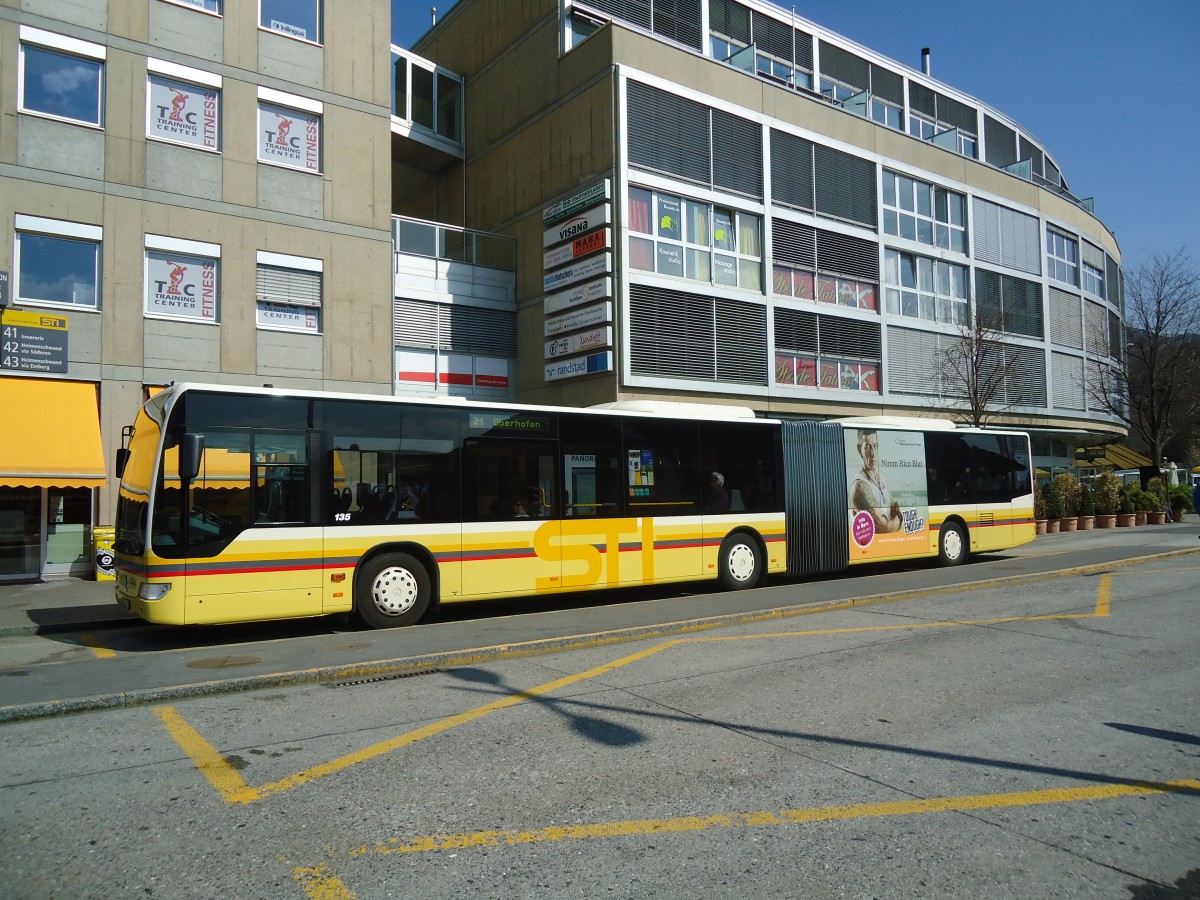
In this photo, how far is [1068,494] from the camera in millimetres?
28828

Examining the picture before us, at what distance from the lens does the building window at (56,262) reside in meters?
16.4

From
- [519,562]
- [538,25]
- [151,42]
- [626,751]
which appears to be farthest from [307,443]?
[538,25]

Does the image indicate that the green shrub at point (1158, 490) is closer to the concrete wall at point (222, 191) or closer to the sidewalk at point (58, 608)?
the concrete wall at point (222, 191)

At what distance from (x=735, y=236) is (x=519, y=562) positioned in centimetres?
1592

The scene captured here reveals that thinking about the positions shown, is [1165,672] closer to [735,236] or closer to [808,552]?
[808,552]

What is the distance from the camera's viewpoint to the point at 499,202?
26266mm

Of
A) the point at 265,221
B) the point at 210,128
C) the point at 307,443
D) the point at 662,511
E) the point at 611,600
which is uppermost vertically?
the point at 210,128

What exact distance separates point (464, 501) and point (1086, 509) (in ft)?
84.0

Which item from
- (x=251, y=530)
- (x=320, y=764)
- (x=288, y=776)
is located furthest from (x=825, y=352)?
(x=288, y=776)

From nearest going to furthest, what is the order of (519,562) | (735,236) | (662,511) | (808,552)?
(519,562), (662,511), (808,552), (735,236)

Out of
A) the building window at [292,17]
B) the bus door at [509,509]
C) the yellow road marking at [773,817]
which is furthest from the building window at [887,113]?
the yellow road marking at [773,817]

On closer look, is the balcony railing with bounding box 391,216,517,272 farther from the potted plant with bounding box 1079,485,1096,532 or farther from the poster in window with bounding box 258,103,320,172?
the potted plant with bounding box 1079,485,1096,532

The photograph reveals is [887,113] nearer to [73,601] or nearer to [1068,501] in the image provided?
[1068,501]

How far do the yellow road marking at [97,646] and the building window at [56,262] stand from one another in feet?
28.3
